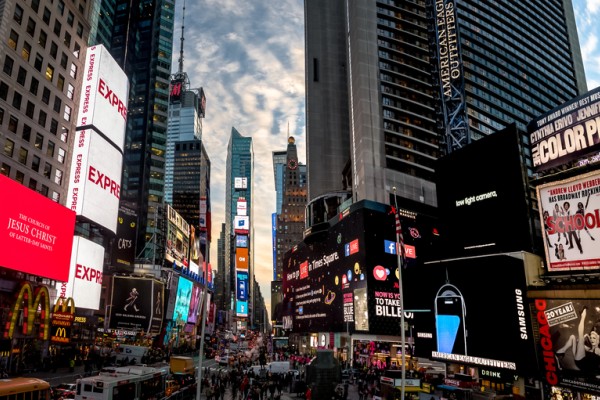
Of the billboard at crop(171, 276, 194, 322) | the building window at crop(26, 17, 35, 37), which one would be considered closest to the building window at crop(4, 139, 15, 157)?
the building window at crop(26, 17, 35, 37)

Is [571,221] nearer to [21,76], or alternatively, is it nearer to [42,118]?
[21,76]

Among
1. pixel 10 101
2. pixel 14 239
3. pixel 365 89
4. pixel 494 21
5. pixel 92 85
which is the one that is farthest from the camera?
pixel 494 21

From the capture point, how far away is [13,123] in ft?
152

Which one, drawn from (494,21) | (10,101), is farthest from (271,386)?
(494,21)

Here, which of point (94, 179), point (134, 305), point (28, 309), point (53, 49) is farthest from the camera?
point (134, 305)

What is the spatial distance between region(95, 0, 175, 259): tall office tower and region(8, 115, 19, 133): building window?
76.0 m

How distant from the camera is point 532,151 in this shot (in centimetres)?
3092

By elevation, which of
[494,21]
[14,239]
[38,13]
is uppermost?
[494,21]

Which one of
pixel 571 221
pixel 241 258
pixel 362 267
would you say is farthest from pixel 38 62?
pixel 241 258

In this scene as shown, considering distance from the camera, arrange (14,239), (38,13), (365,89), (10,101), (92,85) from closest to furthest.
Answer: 1. (14,239)
2. (10,101)
3. (38,13)
4. (92,85)
5. (365,89)

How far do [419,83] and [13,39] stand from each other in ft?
249

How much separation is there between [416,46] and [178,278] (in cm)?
7355

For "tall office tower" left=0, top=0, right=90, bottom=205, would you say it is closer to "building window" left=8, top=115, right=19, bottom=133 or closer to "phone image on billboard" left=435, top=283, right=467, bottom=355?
"building window" left=8, top=115, right=19, bottom=133

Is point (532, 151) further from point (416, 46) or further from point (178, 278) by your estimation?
point (178, 278)
